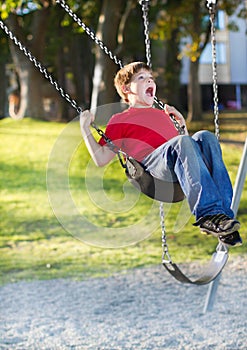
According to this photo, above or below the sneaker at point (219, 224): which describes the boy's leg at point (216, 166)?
above

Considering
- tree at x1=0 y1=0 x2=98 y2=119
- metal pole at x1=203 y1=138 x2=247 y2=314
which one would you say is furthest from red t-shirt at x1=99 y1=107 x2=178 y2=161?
tree at x1=0 y1=0 x2=98 y2=119

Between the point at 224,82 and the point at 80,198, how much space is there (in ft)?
69.2

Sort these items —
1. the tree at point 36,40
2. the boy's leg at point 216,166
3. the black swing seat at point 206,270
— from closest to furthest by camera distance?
the boy's leg at point 216,166 < the black swing seat at point 206,270 < the tree at point 36,40

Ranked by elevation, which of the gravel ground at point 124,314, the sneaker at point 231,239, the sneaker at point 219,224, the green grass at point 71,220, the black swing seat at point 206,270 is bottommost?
the green grass at point 71,220

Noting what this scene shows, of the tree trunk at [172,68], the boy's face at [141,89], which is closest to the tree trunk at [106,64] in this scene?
the tree trunk at [172,68]

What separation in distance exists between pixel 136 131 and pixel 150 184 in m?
0.34

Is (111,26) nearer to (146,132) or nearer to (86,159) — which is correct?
(86,159)

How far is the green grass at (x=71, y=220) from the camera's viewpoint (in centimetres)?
913

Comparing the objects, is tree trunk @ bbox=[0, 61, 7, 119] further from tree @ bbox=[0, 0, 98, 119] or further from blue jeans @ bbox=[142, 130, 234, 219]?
blue jeans @ bbox=[142, 130, 234, 219]

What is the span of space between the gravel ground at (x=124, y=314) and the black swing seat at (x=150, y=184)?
2.61 metres

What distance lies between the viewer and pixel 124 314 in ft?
22.8

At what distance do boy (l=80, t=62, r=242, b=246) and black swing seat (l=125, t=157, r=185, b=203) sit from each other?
4 centimetres

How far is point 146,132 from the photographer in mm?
3842

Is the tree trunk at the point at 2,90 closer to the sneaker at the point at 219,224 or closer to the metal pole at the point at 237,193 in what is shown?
the metal pole at the point at 237,193
